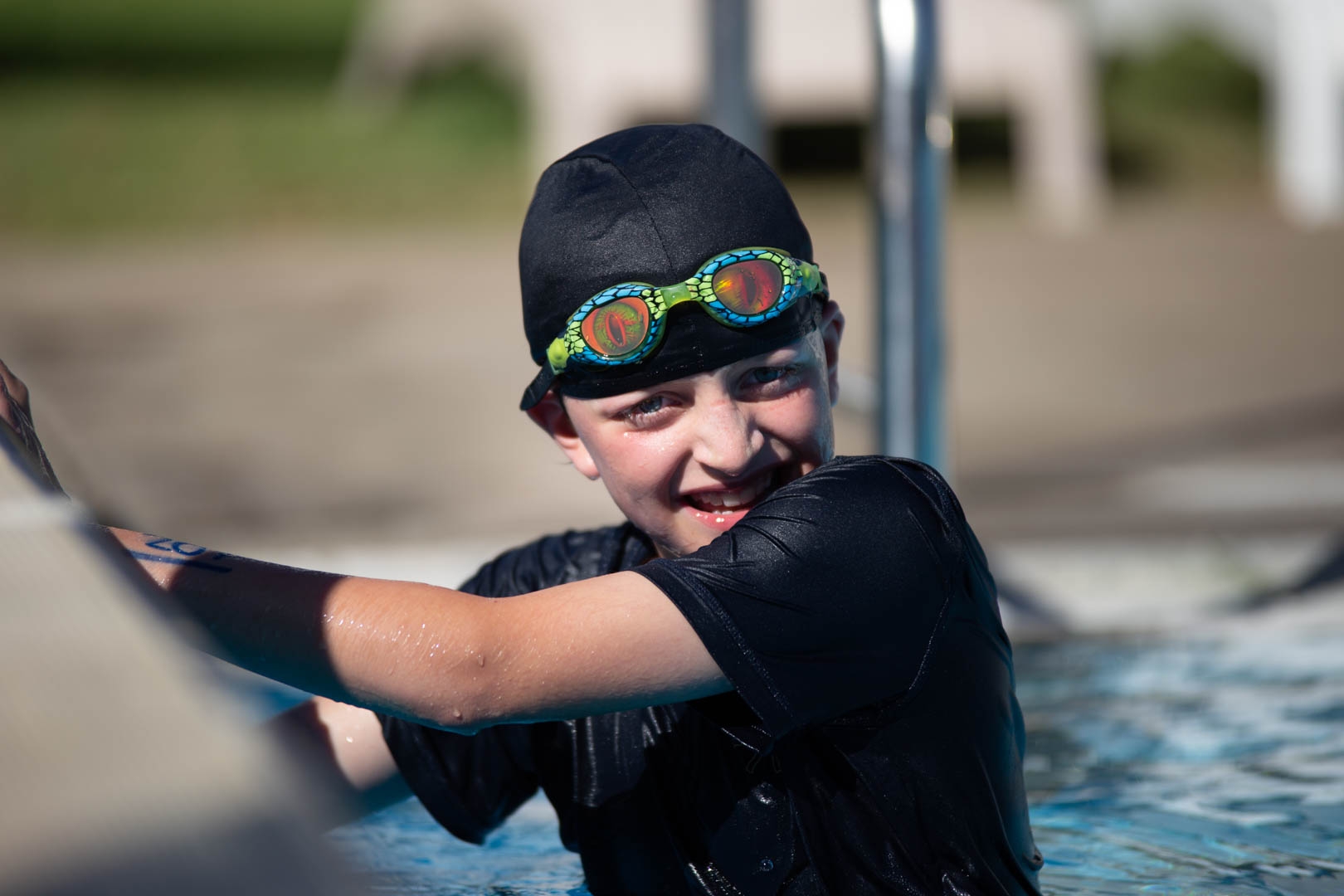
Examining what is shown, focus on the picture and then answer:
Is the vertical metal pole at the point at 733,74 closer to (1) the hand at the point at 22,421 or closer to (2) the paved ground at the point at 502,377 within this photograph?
(2) the paved ground at the point at 502,377

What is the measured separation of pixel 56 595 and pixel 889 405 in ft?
8.72

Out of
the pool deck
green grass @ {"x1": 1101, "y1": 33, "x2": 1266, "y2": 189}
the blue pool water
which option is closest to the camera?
the blue pool water

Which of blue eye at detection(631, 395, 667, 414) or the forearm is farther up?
blue eye at detection(631, 395, 667, 414)

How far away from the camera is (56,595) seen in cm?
97

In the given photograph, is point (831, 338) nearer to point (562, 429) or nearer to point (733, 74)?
point (562, 429)

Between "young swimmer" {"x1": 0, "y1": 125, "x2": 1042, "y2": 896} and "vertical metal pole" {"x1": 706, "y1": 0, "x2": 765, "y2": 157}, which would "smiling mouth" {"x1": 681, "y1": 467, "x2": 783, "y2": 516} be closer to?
"young swimmer" {"x1": 0, "y1": 125, "x2": 1042, "y2": 896}

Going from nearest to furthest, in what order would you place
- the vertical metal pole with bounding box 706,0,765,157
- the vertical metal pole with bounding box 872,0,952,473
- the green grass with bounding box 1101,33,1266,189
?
the vertical metal pole with bounding box 872,0,952,473
the vertical metal pole with bounding box 706,0,765,157
the green grass with bounding box 1101,33,1266,189

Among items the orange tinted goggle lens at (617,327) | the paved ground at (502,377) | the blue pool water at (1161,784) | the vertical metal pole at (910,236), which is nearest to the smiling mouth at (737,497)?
the orange tinted goggle lens at (617,327)

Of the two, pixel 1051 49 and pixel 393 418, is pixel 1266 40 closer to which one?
pixel 1051 49

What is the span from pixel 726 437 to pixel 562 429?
1.15 feet

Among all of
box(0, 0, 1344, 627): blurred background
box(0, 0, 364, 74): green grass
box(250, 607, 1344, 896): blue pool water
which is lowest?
box(250, 607, 1344, 896): blue pool water

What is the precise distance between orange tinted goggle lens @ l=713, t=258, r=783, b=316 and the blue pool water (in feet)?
3.62

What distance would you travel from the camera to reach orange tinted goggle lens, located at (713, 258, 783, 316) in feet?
5.45

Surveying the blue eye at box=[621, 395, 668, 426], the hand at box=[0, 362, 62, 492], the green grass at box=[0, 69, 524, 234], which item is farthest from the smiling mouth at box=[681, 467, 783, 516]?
the green grass at box=[0, 69, 524, 234]
